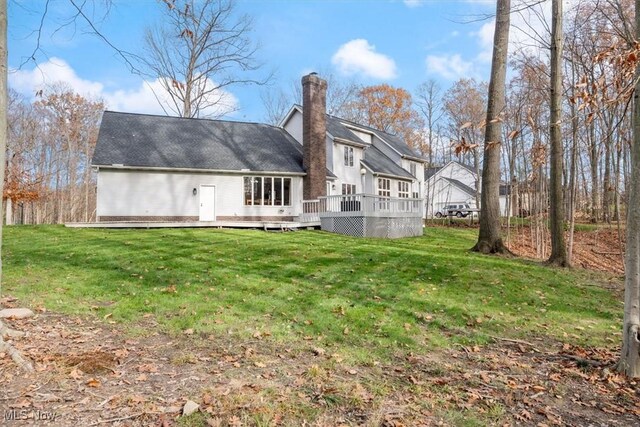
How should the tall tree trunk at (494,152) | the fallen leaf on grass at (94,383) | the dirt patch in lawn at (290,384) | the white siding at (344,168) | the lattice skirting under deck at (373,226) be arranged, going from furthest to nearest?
the white siding at (344,168)
the lattice skirting under deck at (373,226)
the tall tree trunk at (494,152)
the fallen leaf on grass at (94,383)
the dirt patch in lawn at (290,384)

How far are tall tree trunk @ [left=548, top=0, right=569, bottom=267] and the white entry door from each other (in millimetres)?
15167

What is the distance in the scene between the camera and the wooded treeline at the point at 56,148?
1169 inches

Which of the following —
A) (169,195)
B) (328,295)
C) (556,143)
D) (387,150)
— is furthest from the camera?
(387,150)

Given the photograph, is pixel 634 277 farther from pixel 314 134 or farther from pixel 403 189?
pixel 403 189

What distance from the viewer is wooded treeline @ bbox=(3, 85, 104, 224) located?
29.7m

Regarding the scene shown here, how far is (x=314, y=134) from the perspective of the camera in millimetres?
19938

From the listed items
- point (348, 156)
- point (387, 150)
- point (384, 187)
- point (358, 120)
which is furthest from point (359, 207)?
point (358, 120)

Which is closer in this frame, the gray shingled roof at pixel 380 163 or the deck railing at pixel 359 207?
the deck railing at pixel 359 207

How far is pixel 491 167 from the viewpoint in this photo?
36.2 ft

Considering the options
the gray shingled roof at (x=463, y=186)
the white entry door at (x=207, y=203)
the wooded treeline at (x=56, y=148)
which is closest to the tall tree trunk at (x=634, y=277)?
the white entry door at (x=207, y=203)

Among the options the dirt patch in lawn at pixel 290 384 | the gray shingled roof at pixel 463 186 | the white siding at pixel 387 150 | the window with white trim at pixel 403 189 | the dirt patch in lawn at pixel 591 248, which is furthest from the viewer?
the gray shingled roof at pixel 463 186

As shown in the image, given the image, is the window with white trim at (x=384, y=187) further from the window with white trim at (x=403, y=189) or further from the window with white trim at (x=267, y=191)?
the window with white trim at (x=267, y=191)

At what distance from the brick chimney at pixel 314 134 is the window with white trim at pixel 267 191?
109cm

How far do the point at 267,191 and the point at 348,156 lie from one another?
607cm
